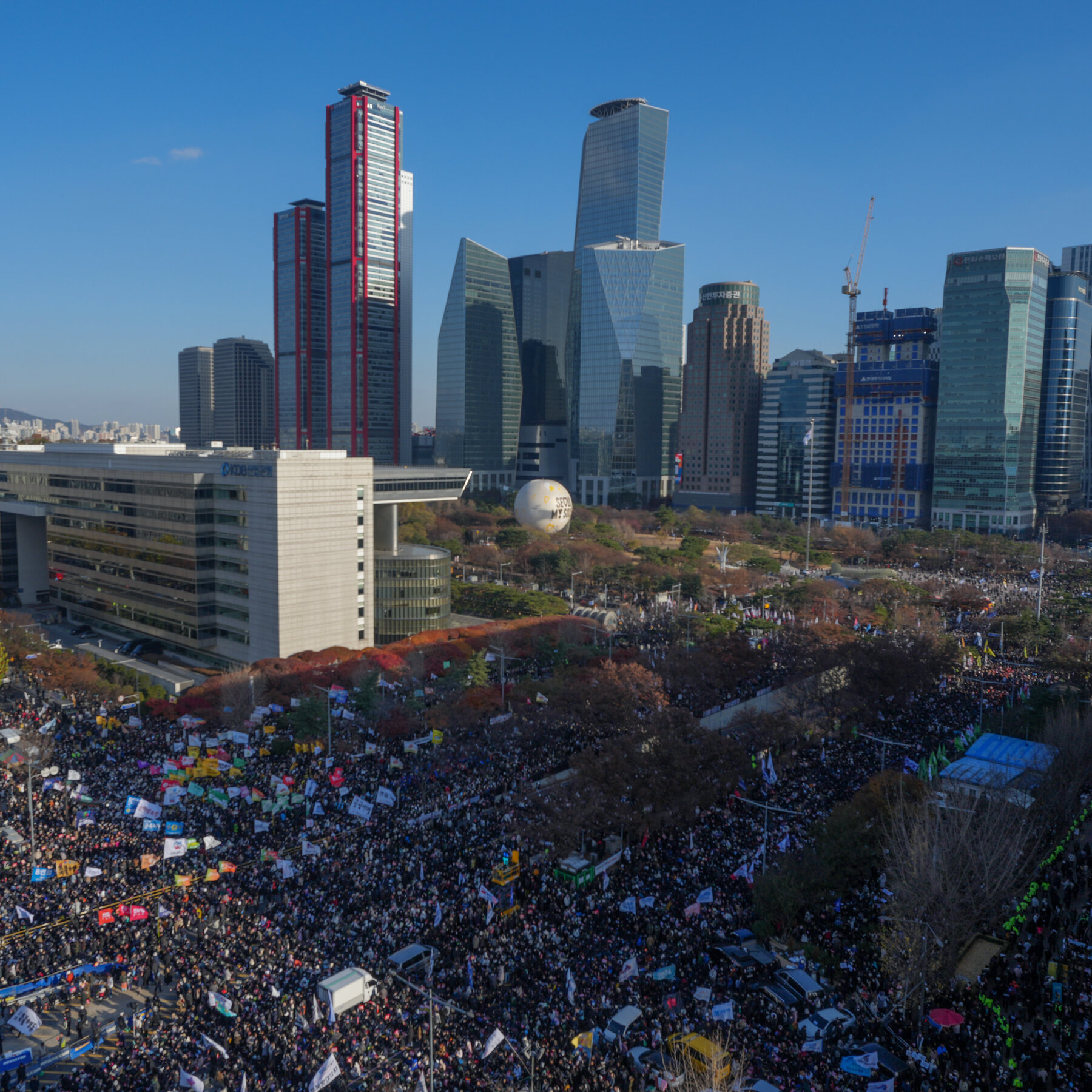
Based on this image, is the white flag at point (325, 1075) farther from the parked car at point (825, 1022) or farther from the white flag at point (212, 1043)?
the parked car at point (825, 1022)

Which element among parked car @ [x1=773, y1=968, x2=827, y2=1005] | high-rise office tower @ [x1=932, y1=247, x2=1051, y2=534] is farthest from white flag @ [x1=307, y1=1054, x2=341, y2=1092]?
high-rise office tower @ [x1=932, y1=247, x2=1051, y2=534]

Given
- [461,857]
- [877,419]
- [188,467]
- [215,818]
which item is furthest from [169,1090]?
[877,419]

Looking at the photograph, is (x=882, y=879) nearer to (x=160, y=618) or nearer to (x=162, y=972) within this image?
(x=162, y=972)

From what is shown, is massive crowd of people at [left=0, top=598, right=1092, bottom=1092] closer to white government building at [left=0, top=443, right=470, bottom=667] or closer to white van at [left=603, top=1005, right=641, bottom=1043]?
white van at [left=603, top=1005, right=641, bottom=1043]

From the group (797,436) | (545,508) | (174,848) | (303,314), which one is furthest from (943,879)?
(303,314)

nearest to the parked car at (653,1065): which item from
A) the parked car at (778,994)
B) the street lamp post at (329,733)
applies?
the parked car at (778,994)
